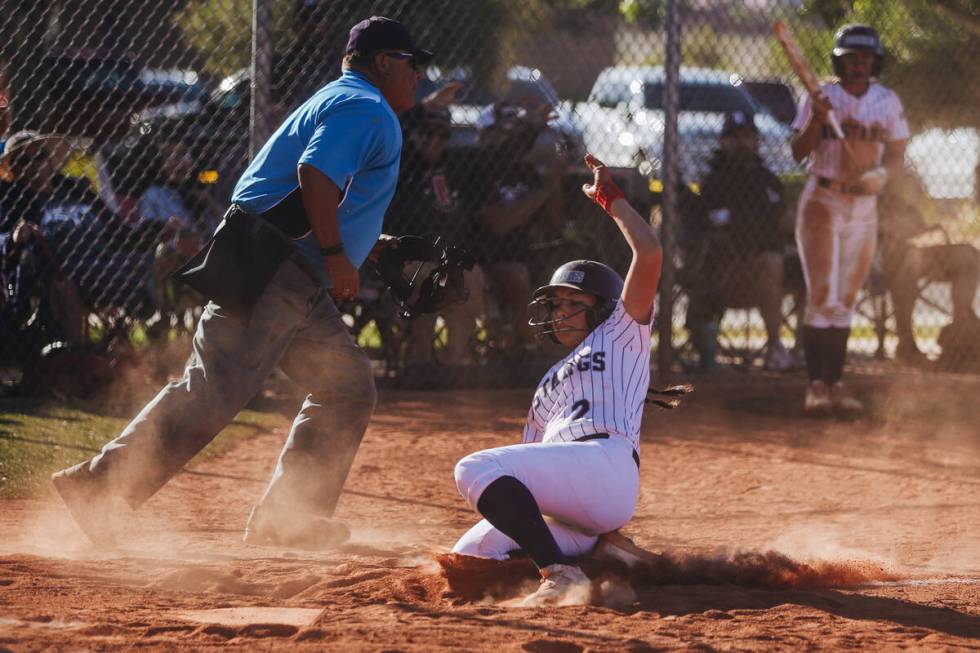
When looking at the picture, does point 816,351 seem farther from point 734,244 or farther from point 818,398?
point 734,244

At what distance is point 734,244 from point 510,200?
188cm

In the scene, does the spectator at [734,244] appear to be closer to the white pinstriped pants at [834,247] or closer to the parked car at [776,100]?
the white pinstriped pants at [834,247]

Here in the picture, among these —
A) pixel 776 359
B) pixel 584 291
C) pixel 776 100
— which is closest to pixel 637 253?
pixel 584 291

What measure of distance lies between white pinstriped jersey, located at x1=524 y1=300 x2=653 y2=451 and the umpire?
2.79ft

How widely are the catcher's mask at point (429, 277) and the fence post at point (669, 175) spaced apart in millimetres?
3659

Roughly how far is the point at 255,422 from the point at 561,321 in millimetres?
3692

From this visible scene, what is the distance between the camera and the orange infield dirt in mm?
3598

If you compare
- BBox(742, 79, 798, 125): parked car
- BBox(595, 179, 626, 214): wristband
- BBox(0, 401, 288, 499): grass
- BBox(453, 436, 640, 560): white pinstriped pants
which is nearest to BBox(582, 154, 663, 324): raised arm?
BBox(595, 179, 626, 214): wristband

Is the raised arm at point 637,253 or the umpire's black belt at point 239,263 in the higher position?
the raised arm at point 637,253

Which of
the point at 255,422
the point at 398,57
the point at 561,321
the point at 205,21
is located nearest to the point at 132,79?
the point at 205,21

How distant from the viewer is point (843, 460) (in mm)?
7230

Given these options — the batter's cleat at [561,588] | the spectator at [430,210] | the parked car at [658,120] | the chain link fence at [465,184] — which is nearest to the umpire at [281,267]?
the batter's cleat at [561,588]

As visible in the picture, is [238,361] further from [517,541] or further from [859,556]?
[859,556]

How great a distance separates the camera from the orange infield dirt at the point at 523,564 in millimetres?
3598
